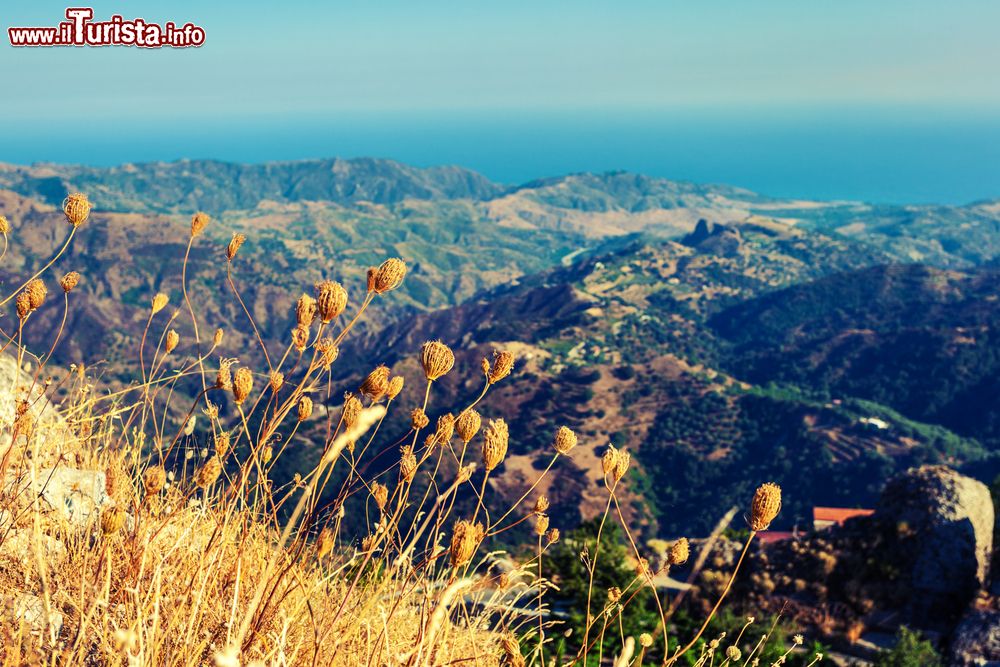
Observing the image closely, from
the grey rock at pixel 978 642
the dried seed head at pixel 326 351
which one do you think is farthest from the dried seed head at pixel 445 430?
the grey rock at pixel 978 642

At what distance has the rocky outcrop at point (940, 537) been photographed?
51.8 ft

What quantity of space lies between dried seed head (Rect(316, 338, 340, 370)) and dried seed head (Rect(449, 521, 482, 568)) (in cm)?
68

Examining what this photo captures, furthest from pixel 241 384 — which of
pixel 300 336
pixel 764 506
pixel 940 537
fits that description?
pixel 940 537

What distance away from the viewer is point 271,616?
2.65 meters

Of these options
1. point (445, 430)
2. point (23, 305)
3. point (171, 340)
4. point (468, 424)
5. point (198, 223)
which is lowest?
point (445, 430)

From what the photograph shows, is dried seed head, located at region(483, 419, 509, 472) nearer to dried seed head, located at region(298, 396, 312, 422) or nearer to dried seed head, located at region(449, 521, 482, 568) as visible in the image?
dried seed head, located at region(449, 521, 482, 568)

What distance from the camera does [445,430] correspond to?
279 centimetres

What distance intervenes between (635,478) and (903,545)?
9137 centimetres

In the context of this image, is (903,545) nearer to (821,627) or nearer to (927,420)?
(821,627)

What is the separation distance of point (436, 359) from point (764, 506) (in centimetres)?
120

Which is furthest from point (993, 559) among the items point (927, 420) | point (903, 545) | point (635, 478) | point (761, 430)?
point (927, 420)

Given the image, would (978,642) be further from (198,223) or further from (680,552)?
(198,223)

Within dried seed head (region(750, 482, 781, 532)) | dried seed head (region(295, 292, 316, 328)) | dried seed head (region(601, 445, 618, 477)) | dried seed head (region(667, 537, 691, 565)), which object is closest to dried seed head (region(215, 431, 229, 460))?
dried seed head (region(295, 292, 316, 328))

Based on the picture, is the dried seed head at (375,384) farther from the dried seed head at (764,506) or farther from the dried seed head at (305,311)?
the dried seed head at (764,506)
